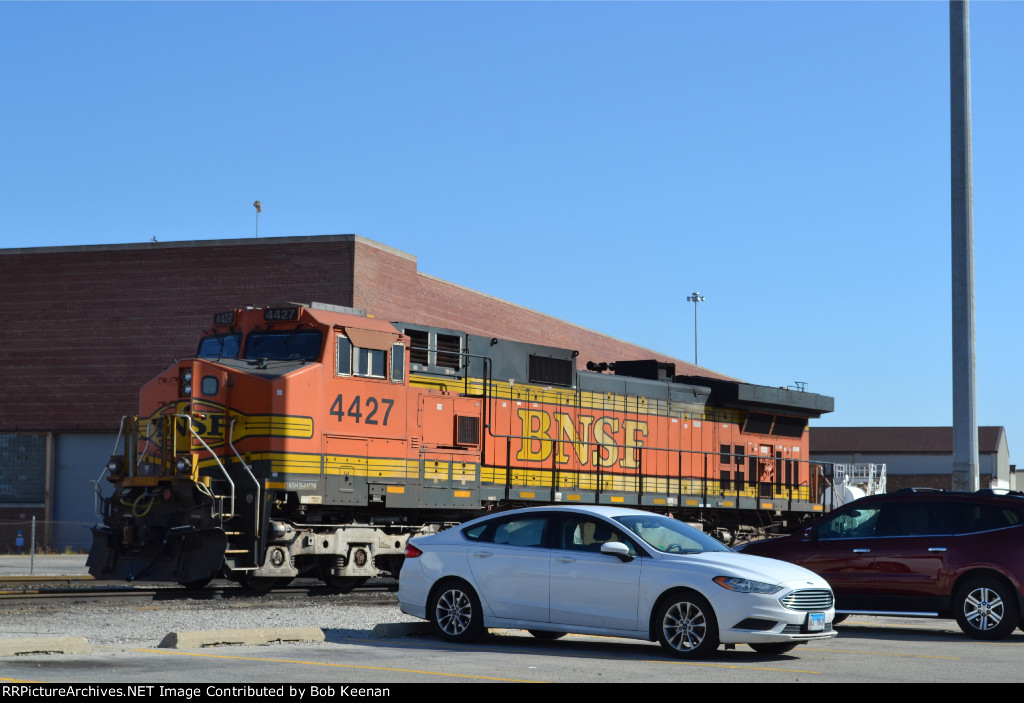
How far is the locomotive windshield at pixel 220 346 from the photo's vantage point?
18578 mm

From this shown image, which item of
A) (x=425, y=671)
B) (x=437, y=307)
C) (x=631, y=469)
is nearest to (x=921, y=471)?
(x=437, y=307)

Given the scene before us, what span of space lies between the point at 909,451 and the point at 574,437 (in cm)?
6541

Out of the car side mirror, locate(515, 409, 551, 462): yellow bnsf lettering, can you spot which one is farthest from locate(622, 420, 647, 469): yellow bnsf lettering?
the car side mirror

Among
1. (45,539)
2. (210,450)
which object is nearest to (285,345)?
(210,450)

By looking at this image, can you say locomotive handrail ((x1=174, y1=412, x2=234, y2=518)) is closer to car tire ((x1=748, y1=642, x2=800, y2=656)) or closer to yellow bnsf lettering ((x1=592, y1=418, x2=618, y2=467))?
yellow bnsf lettering ((x1=592, y1=418, x2=618, y2=467))

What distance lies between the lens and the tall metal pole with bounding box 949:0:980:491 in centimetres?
1767

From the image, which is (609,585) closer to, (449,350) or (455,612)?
(455,612)

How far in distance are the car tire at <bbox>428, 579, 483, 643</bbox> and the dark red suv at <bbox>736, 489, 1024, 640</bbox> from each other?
15.0 feet

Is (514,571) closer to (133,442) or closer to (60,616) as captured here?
(60,616)

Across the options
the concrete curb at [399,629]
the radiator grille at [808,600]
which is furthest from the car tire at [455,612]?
the radiator grille at [808,600]

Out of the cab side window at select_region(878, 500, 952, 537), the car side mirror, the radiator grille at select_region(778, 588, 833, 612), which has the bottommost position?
the radiator grille at select_region(778, 588, 833, 612)

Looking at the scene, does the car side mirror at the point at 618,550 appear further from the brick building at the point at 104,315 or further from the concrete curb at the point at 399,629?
the brick building at the point at 104,315

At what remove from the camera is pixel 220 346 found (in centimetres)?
1886

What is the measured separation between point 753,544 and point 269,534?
6.77 metres
